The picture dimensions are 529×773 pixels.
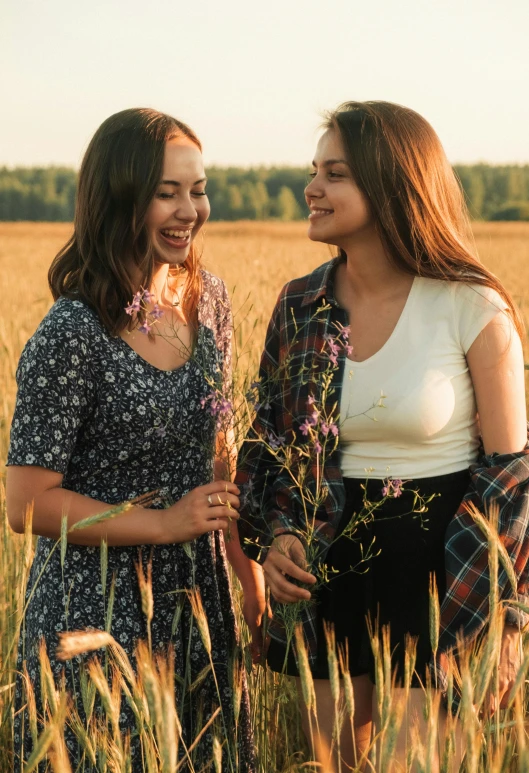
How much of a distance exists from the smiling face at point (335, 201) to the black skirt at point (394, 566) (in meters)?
0.57

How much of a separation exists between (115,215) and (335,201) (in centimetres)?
50

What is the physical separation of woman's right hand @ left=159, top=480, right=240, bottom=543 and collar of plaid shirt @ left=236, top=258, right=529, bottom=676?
91mm

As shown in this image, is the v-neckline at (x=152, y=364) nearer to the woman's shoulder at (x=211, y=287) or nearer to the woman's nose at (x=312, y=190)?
the woman's shoulder at (x=211, y=287)

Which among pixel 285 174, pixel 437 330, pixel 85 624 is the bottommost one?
pixel 85 624

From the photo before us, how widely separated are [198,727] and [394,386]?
2.87 ft

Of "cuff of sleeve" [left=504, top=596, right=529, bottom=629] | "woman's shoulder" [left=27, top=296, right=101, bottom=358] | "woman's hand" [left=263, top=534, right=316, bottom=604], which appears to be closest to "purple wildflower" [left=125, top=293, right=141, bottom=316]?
"woman's shoulder" [left=27, top=296, right=101, bottom=358]

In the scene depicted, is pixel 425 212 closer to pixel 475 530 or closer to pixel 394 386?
pixel 394 386

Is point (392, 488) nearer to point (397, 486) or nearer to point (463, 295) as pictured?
point (397, 486)

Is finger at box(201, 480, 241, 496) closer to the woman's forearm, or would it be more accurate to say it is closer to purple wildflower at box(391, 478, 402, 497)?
the woman's forearm

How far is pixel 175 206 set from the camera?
78.4 inches

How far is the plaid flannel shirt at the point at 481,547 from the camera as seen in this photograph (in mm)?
1909

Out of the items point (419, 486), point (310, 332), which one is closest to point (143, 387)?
point (310, 332)

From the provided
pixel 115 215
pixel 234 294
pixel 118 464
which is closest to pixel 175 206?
pixel 115 215

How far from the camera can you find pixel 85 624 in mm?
1984
